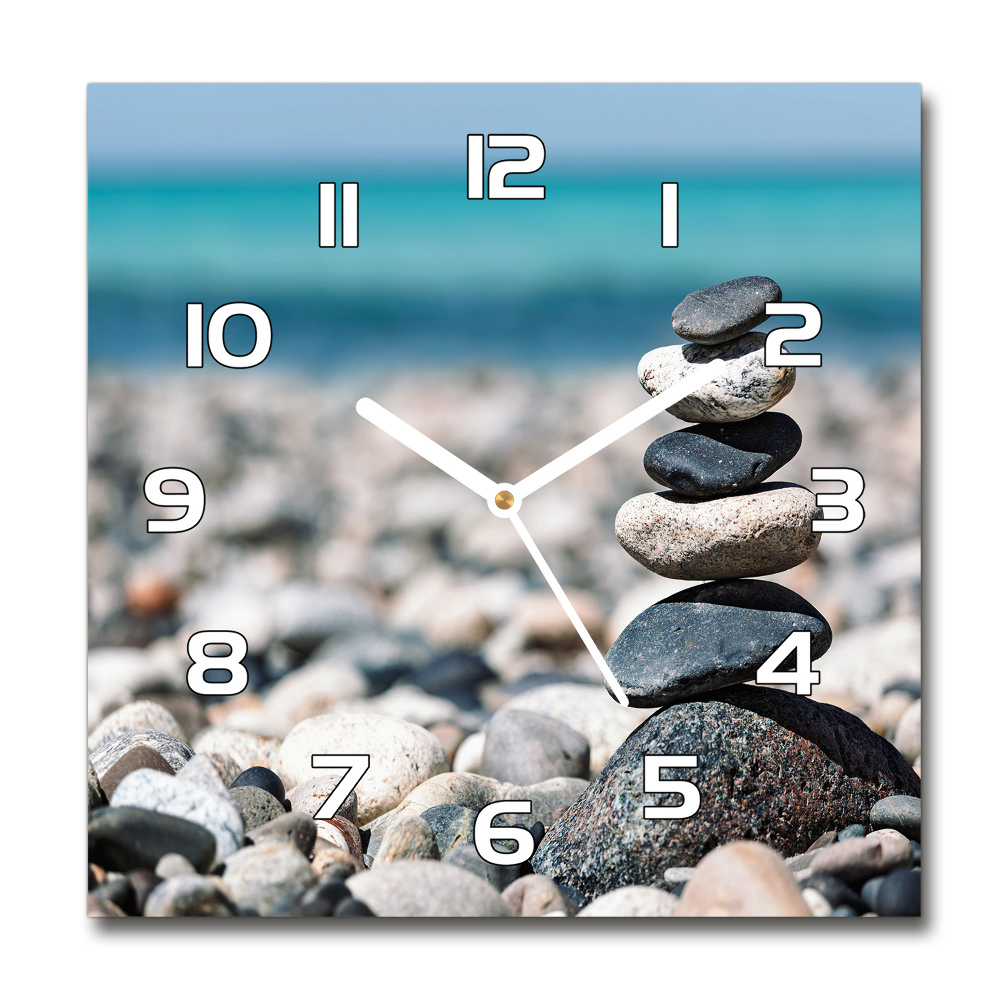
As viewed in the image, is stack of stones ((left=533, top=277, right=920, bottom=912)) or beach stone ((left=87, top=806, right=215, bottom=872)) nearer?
beach stone ((left=87, top=806, right=215, bottom=872))

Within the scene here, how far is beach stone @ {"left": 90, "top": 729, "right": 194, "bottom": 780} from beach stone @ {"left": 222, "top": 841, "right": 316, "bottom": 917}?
753 millimetres

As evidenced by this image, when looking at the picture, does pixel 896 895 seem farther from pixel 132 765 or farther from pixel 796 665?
pixel 132 765

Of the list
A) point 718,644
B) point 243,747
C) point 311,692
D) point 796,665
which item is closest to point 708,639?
point 718,644

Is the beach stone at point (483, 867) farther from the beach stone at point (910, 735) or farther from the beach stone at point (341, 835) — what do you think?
the beach stone at point (910, 735)

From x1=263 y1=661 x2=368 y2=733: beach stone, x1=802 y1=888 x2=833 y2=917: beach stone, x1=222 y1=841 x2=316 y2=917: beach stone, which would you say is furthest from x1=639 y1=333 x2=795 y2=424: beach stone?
x1=263 y1=661 x2=368 y2=733: beach stone

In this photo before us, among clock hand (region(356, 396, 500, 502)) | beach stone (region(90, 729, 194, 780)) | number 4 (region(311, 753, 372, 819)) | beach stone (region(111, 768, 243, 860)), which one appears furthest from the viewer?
beach stone (region(90, 729, 194, 780))

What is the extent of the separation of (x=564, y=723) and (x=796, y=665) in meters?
1.36

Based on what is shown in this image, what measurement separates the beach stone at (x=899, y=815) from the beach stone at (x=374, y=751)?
147 cm

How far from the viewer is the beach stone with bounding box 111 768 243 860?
2.99 m

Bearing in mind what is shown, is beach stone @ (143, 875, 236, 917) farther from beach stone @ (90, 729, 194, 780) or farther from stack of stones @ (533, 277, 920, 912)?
stack of stones @ (533, 277, 920, 912)

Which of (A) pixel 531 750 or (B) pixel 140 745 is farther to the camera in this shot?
(A) pixel 531 750

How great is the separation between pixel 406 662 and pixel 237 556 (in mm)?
2480

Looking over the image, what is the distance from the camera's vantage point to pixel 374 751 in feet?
12.4
